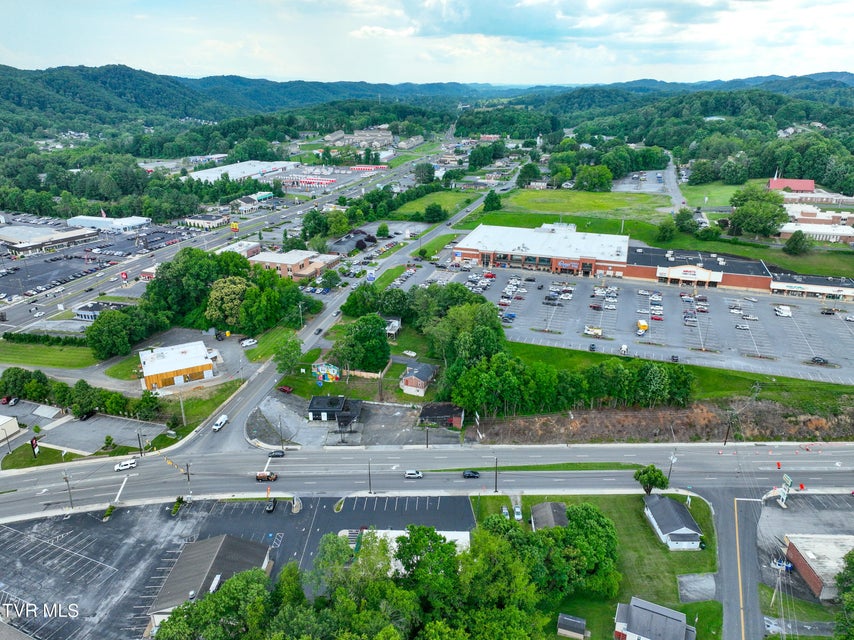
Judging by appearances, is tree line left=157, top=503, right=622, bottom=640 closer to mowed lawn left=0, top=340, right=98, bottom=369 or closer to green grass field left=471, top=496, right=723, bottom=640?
green grass field left=471, top=496, right=723, bottom=640

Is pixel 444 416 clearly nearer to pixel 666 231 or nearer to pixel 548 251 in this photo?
pixel 548 251

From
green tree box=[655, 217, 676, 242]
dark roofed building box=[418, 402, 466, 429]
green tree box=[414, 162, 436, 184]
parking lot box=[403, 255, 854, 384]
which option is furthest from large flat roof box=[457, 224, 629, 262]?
green tree box=[414, 162, 436, 184]

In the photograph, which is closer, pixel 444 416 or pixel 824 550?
pixel 824 550

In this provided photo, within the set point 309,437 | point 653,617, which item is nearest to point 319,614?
point 653,617

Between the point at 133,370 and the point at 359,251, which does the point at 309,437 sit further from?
the point at 359,251

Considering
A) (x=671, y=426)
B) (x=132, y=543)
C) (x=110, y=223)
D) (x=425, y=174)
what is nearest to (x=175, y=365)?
(x=132, y=543)

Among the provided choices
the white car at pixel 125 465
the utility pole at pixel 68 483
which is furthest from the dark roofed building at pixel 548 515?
the utility pole at pixel 68 483
